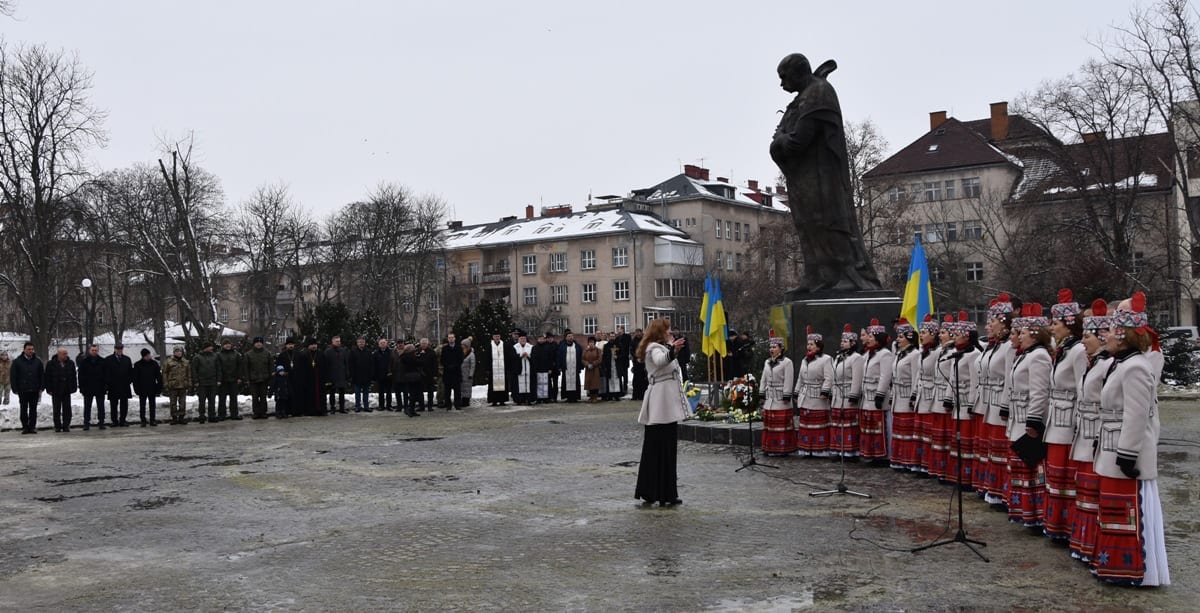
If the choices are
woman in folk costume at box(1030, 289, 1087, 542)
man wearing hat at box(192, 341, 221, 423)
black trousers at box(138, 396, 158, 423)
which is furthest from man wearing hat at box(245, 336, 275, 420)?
woman in folk costume at box(1030, 289, 1087, 542)

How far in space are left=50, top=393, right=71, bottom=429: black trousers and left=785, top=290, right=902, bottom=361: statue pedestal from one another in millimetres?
15142

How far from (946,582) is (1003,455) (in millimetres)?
2852

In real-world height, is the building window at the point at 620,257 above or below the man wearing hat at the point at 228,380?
above

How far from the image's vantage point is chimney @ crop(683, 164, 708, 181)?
92.5 meters

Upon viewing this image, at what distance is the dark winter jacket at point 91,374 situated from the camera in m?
21.8

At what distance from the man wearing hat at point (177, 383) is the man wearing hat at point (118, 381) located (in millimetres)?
774

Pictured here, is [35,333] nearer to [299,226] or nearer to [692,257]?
[299,226]

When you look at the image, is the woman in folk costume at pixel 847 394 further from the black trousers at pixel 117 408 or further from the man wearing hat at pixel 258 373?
the black trousers at pixel 117 408

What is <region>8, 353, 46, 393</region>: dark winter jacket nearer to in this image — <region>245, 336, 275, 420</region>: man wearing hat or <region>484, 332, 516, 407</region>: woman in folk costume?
<region>245, 336, 275, 420</region>: man wearing hat

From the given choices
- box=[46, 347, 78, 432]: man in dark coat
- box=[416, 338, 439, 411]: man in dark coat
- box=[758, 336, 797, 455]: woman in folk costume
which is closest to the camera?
box=[758, 336, 797, 455]: woman in folk costume

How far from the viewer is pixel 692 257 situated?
270ft

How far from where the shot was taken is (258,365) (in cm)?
2417

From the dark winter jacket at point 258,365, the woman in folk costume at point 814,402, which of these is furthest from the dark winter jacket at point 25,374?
the woman in folk costume at point 814,402

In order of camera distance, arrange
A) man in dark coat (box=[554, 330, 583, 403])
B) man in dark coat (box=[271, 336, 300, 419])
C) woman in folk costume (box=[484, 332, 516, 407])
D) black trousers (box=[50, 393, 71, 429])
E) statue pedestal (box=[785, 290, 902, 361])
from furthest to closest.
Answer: man in dark coat (box=[554, 330, 583, 403]) → woman in folk costume (box=[484, 332, 516, 407]) → man in dark coat (box=[271, 336, 300, 419]) → black trousers (box=[50, 393, 71, 429]) → statue pedestal (box=[785, 290, 902, 361])
